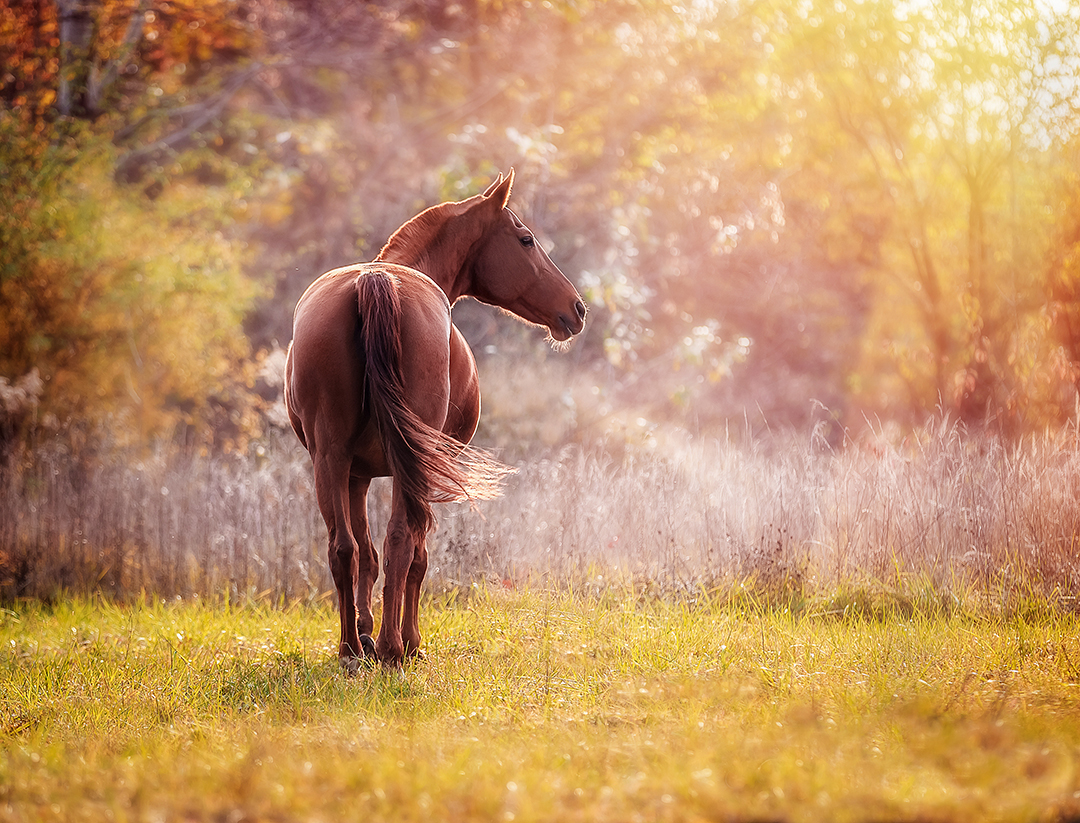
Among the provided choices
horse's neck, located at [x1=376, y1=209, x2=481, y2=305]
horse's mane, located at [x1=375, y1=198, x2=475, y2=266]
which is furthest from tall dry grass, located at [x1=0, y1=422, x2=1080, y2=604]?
horse's mane, located at [x1=375, y1=198, x2=475, y2=266]

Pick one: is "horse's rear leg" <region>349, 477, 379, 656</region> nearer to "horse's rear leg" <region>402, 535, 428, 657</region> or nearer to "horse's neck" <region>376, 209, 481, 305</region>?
"horse's rear leg" <region>402, 535, 428, 657</region>

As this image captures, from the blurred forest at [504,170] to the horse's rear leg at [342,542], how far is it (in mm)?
4406

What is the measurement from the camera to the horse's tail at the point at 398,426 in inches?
173

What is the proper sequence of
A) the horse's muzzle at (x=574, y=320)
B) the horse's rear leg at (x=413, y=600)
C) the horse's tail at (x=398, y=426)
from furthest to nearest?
the horse's muzzle at (x=574, y=320), the horse's rear leg at (x=413, y=600), the horse's tail at (x=398, y=426)

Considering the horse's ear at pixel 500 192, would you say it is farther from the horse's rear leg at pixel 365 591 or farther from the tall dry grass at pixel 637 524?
the tall dry grass at pixel 637 524

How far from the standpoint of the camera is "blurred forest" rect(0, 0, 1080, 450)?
10.9 metres

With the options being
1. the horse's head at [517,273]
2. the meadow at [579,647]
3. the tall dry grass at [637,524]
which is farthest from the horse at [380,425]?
the tall dry grass at [637,524]

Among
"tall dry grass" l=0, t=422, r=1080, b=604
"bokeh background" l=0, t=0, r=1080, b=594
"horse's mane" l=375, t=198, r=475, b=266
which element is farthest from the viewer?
"bokeh background" l=0, t=0, r=1080, b=594

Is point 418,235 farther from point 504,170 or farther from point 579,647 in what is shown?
point 504,170

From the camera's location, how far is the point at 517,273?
18.9 ft

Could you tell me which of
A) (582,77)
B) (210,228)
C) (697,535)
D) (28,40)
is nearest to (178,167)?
(210,228)

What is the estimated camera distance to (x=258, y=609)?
6316mm

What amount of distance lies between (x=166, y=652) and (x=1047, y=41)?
12978 mm

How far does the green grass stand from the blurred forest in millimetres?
3982
